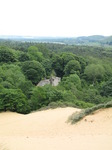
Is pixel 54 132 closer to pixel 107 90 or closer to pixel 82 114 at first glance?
pixel 82 114

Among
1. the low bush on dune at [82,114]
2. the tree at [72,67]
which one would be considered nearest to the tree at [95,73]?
the tree at [72,67]

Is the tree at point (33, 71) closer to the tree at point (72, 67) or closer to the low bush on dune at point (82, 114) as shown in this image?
the tree at point (72, 67)

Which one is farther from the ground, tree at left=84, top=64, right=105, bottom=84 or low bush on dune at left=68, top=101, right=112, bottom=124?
low bush on dune at left=68, top=101, right=112, bottom=124

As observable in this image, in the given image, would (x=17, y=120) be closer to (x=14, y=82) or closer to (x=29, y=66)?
(x=14, y=82)

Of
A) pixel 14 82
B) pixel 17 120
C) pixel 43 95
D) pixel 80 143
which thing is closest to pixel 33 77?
pixel 14 82

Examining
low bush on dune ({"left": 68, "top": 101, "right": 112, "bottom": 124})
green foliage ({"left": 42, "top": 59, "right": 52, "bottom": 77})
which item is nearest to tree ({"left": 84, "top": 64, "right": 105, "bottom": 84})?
green foliage ({"left": 42, "top": 59, "right": 52, "bottom": 77})

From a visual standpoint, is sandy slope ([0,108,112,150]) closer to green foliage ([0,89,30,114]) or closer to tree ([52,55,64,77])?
green foliage ([0,89,30,114])

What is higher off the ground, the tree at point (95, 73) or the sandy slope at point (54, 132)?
the sandy slope at point (54, 132)
